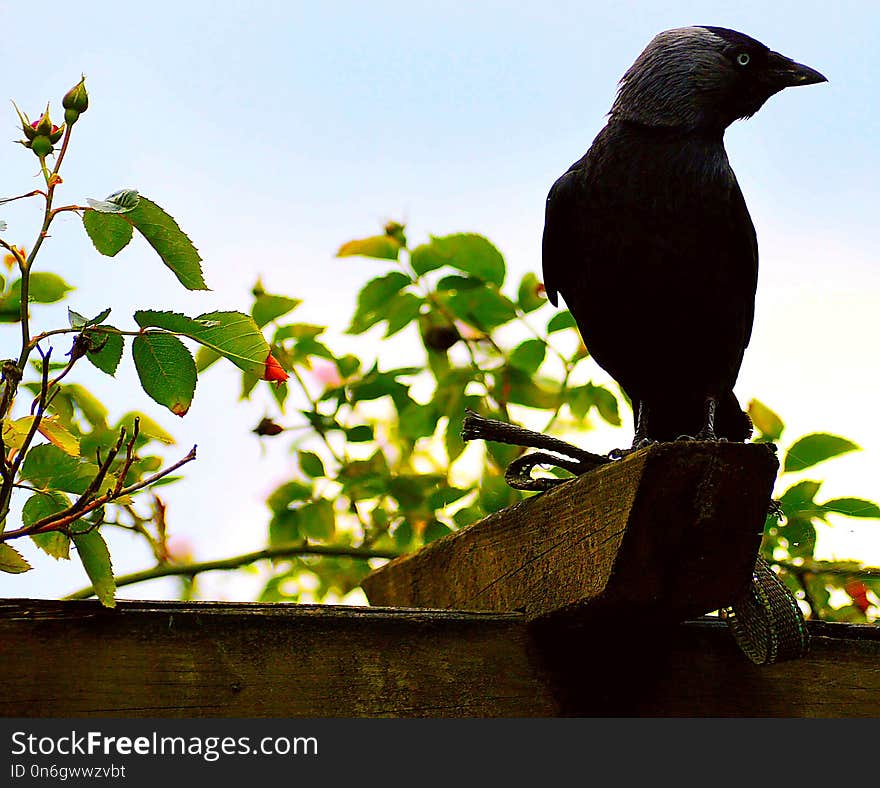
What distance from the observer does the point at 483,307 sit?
2453mm

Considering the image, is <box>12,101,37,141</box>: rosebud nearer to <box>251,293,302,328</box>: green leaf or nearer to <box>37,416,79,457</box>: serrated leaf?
<box>37,416,79,457</box>: serrated leaf

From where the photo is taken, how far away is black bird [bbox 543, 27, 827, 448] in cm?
218

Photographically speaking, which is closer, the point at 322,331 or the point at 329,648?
the point at 329,648

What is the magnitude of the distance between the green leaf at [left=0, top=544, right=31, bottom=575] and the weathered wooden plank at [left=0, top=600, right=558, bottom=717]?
10cm

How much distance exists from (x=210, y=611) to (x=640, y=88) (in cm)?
173

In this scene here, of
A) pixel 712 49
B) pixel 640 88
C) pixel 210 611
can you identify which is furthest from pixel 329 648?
pixel 712 49

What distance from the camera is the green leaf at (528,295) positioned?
2471 millimetres

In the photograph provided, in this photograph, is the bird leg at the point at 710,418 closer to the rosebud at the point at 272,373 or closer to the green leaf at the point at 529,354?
the green leaf at the point at 529,354

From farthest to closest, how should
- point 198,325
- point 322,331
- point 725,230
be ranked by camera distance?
1. point 322,331
2. point 725,230
3. point 198,325

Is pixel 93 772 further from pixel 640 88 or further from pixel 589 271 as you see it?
pixel 640 88

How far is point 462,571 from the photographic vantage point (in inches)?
67.7

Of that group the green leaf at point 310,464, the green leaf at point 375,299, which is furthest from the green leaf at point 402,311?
the green leaf at point 310,464

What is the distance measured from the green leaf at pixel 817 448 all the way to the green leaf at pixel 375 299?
0.94 m

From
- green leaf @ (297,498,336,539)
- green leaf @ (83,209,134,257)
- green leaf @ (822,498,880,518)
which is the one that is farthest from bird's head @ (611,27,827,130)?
green leaf @ (83,209,134,257)
